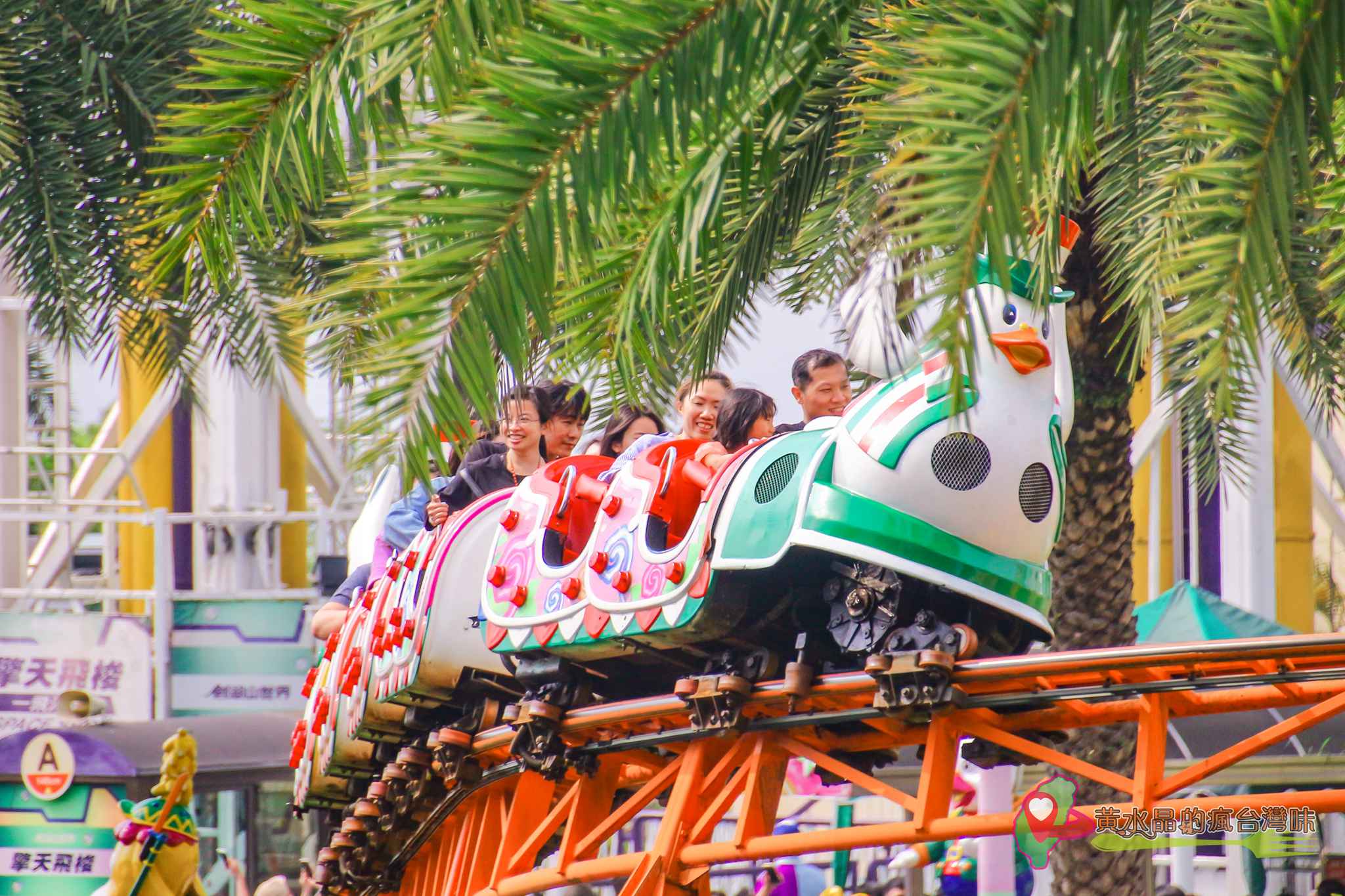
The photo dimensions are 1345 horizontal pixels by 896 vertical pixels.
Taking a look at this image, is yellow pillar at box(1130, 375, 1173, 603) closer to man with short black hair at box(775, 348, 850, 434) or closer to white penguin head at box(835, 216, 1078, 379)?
man with short black hair at box(775, 348, 850, 434)

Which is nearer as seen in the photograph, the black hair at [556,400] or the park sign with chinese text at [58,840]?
the black hair at [556,400]

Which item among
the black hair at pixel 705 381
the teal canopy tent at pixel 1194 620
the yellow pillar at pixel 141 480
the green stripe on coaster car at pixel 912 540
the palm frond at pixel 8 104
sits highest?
the yellow pillar at pixel 141 480

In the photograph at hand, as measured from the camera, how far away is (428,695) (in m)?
6.79

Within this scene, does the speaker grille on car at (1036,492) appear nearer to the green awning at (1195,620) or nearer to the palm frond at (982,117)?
the palm frond at (982,117)

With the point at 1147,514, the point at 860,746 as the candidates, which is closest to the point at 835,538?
the point at 860,746

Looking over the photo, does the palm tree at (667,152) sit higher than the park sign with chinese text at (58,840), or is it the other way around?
the palm tree at (667,152)

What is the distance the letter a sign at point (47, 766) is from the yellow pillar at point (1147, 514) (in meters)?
10.1

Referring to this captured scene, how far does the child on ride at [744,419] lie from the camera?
19.8 ft

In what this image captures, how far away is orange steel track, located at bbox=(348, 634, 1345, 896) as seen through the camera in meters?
4.40

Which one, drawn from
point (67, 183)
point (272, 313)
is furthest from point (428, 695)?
point (67, 183)

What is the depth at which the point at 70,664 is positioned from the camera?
46.6ft

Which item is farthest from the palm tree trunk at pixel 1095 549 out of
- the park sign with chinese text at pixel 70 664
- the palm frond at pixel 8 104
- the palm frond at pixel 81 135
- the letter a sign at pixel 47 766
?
the park sign with chinese text at pixel 70 664

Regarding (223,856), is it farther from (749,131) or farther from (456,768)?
(749,131)

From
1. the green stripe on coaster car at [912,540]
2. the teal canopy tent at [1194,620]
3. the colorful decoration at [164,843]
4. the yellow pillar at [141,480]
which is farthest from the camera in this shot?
the yellow pillar at [141,480]
